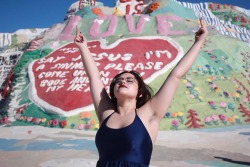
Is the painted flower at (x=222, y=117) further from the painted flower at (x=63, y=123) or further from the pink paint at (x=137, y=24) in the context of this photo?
the pink paint at (x=137, y=24)

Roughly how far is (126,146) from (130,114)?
0.23 m

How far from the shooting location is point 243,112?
7.50 metres

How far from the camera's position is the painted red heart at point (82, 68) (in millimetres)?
7340

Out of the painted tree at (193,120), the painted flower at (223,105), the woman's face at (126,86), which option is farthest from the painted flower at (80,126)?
the woman's face at (126,86)

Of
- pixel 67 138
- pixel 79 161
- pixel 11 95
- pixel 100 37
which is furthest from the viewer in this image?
pixel 100 37

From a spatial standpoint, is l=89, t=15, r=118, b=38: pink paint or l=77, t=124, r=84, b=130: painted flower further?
l=89, t=15, r=118, b=38: pink paint

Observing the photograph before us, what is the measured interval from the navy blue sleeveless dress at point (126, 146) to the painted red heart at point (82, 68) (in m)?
5.57

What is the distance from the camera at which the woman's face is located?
174 cm

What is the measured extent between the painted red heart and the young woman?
5311 millimetres

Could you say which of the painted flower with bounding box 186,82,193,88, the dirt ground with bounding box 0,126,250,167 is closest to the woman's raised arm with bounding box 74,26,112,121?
the dirt ground with bounding box 0,126,250,167

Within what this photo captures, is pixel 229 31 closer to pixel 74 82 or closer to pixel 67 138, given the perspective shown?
pixel 74 82

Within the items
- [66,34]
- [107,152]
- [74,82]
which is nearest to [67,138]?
[74,82]

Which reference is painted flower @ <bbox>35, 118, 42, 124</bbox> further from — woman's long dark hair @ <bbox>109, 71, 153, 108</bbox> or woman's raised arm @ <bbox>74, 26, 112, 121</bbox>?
woman's long dark hair @ <bbox>109, 71, 153, 108</bbox>

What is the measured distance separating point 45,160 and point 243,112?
539cm
